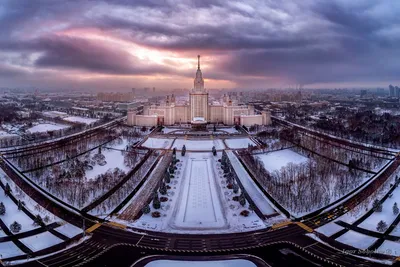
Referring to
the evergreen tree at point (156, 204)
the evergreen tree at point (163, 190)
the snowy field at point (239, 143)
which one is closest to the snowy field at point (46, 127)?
the snowy field at point (239, 143)

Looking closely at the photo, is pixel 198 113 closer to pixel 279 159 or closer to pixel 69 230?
pixel 279 159

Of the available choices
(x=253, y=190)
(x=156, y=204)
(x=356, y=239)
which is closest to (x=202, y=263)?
(x=156, y=204)

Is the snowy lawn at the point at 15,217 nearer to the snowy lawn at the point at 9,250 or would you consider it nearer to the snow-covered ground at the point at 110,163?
the snowy lawn at the point at 9,250

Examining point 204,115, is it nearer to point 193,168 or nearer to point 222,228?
point 193,168

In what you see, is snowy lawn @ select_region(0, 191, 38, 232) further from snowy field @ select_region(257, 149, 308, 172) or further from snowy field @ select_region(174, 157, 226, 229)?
snowy field @ select_region(257, 149, 308, 172)

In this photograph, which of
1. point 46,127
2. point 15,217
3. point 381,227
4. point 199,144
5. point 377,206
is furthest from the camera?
point 46,127
